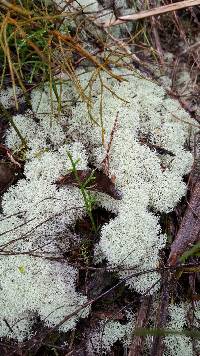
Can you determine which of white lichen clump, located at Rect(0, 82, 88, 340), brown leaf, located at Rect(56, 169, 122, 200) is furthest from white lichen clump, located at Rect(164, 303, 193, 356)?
brown leaf, located at Rect(56, 169, 122, 200)

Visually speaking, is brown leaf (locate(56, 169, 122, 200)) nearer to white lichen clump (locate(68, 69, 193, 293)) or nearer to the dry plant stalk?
white lichen clump (locate(68, 69, 193, 293))

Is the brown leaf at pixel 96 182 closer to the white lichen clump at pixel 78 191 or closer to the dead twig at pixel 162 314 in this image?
the white lichen clump at pixel 78 191

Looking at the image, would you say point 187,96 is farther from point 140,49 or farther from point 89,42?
point 89,42

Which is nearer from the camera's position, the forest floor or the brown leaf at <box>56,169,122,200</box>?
the forest floor

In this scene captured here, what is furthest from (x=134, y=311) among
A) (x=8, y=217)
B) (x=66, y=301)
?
(x=8, y=217)

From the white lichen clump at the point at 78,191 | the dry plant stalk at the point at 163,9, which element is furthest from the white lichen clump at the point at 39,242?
the dry plant stalk at the point at 163,9

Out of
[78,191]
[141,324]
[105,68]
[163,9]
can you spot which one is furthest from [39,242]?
[163,9]
